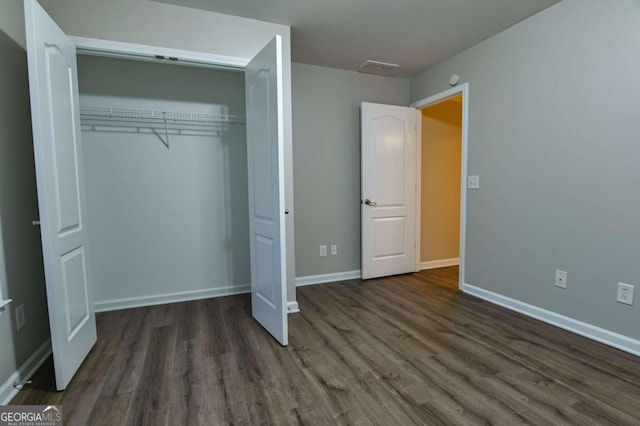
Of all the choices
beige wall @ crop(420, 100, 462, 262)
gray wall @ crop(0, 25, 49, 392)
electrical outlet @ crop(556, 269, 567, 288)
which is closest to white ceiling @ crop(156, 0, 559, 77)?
beige wall @ crop(420, 100, 462, 262)

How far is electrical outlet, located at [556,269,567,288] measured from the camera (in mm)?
2516

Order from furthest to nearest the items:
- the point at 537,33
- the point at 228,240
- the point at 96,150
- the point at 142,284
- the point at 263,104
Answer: the point at 228,240 → the point at 142,284 → the point at 96,150 → the point at 537,33 → the point at 263,104

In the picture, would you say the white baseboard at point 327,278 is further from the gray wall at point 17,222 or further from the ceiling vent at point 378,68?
the ceiling vent at point 378,68

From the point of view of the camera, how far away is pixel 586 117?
2.35m

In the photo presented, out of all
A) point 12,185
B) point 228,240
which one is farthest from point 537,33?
point 12,185

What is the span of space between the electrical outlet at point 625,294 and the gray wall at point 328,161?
241 centimetres

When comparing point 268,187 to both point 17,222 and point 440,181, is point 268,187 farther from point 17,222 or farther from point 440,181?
point 440,181

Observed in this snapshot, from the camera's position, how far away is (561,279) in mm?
2541

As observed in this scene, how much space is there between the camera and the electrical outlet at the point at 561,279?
252 centimetres

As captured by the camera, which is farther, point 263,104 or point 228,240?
point 228,240

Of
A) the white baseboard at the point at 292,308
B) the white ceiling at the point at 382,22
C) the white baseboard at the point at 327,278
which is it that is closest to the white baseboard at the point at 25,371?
the white baseboard at the point at 292,308

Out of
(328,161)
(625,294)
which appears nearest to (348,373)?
(625,294)

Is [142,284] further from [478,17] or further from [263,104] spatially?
[478,17]

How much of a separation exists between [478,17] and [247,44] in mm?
1973
